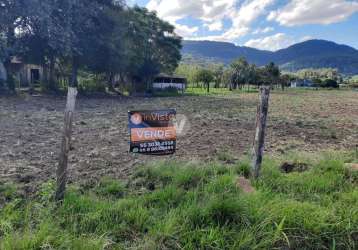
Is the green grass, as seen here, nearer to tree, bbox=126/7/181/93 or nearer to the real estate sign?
the real estate sign

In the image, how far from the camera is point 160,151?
160 inches

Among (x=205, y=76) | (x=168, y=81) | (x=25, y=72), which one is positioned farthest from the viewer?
(x=205, y=76)

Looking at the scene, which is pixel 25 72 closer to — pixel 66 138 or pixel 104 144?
pixel 104 144

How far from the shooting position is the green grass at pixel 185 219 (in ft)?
7.84

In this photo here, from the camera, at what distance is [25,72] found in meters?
30.9

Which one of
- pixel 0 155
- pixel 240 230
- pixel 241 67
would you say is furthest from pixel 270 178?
pixel 241 67

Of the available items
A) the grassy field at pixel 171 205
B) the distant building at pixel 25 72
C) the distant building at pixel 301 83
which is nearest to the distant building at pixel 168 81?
the distant building at pixel 25 72

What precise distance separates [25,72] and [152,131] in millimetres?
32122

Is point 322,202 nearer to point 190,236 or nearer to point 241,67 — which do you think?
point 190,236

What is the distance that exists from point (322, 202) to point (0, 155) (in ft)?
17.9

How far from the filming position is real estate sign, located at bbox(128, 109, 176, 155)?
3803 mm

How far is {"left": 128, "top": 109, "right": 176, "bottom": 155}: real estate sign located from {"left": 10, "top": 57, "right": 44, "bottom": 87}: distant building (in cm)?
2651

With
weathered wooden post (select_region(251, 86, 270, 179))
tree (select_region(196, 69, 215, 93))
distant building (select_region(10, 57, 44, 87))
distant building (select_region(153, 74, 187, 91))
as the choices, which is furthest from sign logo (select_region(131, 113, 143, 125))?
tree (select_region(196, 69, 215, 93))

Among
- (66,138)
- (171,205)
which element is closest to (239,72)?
(171,205)
